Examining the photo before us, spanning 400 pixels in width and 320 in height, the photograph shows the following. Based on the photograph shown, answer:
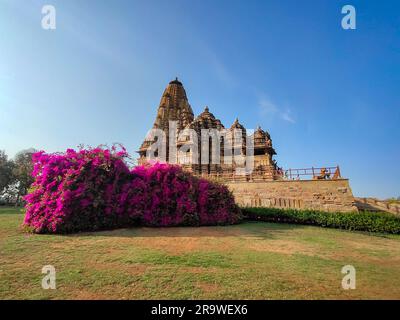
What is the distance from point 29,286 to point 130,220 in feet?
20.4

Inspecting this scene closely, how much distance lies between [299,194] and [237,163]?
13168mm

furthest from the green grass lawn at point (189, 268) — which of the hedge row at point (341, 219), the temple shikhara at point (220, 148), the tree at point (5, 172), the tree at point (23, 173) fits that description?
the tree at point (5, 172)

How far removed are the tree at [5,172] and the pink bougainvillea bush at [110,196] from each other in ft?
89.2

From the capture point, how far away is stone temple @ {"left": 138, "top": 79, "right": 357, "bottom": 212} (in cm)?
1734

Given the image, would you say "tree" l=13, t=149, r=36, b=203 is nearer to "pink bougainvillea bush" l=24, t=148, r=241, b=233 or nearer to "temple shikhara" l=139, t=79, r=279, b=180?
"temple shikhara" l=139, t=79, r=279, b=180

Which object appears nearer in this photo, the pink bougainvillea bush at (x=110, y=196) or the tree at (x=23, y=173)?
the pink bougainvillea bush at (x=110, y=196)

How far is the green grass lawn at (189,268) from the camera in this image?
3494mm

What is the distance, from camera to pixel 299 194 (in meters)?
18.3

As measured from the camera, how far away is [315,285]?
12.8 feet
